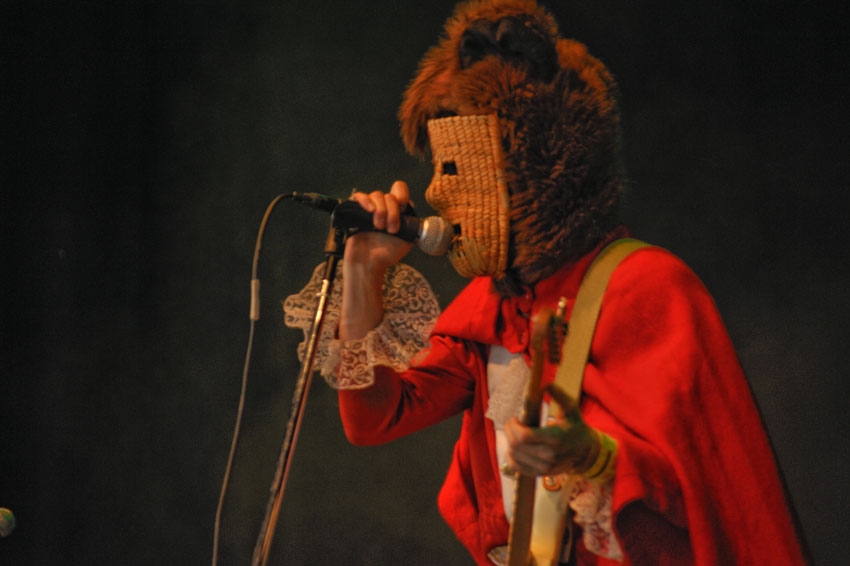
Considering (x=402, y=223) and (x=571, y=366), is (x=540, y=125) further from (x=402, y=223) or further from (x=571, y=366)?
(x=571, y=366)

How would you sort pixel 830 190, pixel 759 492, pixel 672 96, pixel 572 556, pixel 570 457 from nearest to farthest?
1. pixel 570 457
2. pixel 759 492
3. pixel 572 556
4. pixel 830 190
5. pixel 672 96

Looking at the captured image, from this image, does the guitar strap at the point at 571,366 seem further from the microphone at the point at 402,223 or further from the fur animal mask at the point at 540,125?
the microphone at the point at 402,223

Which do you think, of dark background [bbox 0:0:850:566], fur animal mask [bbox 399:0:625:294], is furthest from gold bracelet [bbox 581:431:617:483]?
dark background [bbox 0:0:850:566]

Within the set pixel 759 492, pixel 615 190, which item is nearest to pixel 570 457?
pixel 759 492

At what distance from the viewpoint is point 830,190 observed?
64.7 inches

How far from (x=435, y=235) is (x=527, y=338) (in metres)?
0.23

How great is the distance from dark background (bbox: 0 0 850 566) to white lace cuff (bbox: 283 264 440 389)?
0.72 m

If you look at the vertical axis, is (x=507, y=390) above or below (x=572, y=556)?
above

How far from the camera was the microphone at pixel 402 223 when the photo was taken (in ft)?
3.72

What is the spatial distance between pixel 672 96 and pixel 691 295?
825 millimetres

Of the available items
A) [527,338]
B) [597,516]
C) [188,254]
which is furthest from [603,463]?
[188,254]

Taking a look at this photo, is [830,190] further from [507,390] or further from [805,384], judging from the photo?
[507,390]

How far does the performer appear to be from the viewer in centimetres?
104

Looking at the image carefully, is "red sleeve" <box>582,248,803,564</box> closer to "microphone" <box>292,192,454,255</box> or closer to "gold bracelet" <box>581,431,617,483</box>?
"gold bracelet" <box>581,431,617,483</box>
